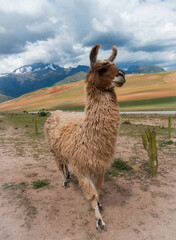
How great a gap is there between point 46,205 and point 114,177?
2.31 m

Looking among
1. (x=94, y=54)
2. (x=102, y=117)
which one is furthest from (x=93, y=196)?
(x=94, y=54)

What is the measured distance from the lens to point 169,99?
38062 mm

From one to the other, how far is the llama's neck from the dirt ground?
1513 mm

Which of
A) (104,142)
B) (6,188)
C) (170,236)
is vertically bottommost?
(170,236)

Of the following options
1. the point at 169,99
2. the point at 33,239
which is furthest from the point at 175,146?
the point at 169,99

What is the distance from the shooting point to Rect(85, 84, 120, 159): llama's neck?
3154mm

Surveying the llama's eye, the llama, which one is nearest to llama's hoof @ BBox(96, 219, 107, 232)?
the llama

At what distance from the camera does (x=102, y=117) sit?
125 inches

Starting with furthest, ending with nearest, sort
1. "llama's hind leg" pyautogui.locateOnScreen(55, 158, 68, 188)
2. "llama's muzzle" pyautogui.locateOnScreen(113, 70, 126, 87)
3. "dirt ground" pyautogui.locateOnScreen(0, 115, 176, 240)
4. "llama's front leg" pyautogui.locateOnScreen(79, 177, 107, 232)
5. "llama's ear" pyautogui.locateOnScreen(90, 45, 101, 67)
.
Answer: "llama's hind leg" pyautogui.locateOnScreen(55, 158, 68, 188)
"llama's front leg" pyautogui.locateOnScreen(79, 177, 107, 232)
"dirt ground" pyautogui.locateOnScreen(0, 115, 176, 240)
"llama's muzzle" pyautogui.locateOnScreen(113, 70, 126, 87)
"llama's ear" pyautogui.locateOnScreen(90, 45, 101, 67)

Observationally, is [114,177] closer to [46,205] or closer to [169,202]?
[169,202]

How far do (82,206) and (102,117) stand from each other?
2.28 metres

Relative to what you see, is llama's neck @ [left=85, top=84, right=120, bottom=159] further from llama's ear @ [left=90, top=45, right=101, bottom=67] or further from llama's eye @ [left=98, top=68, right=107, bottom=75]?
llama's ear @ [left=90, top=45, right=101, bottom=67]

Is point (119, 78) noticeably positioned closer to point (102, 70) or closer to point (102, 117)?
point (102, 70)

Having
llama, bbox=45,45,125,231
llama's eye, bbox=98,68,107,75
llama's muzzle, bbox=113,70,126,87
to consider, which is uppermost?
llama's eye, bbox=98,68,107,75
